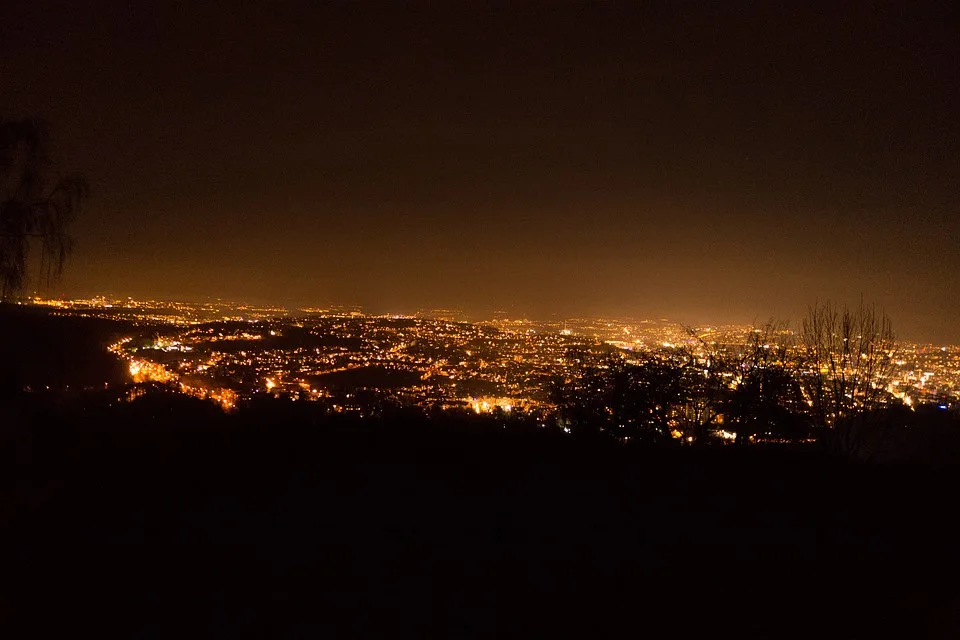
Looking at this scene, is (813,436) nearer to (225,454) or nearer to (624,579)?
(624,579)

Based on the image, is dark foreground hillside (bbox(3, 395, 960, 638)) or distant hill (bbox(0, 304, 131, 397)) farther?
distant hill (bbox(0, 304, 131, 397))

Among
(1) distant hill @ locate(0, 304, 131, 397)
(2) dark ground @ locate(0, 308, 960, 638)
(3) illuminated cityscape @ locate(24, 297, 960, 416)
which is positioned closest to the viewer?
(2) dark ground @ locate(0, 308, 960, 638)

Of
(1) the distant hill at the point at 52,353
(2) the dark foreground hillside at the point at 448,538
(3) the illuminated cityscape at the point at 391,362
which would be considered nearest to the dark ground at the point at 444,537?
(2) the dark foreground hillside at the point at 448,538

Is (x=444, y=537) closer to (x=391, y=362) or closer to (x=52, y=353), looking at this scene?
(x=52, y=353)

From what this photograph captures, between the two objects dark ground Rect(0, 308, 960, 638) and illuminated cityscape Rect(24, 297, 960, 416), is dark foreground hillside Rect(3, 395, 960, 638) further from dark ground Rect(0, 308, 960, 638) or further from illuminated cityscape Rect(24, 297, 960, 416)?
illuminated cityscape Rect(24, 297, 960, 416)

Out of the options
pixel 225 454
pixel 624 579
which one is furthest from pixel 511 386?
pixel 624 579

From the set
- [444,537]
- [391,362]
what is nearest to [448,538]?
[444,537]

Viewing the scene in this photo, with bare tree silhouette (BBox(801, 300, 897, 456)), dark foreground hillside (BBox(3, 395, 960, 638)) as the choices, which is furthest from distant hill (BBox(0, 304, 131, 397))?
bare tree silhouette (BBox(801, 300, 897, 456))

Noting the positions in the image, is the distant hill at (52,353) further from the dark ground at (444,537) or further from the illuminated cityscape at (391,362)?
the dark ground at (444,537)
